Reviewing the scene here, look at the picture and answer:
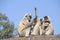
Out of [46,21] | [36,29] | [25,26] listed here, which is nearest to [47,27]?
[46,21]

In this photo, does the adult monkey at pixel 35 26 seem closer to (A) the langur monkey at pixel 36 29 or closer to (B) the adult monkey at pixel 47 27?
(A) the langur monkey at pixel 36 29

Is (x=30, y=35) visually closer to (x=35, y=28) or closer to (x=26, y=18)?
(x=35, y=28)

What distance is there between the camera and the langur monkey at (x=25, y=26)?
50.9 ft

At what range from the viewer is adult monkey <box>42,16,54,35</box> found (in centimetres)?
1448

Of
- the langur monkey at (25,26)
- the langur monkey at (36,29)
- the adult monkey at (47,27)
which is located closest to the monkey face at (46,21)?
the adult monkey at (47,27)

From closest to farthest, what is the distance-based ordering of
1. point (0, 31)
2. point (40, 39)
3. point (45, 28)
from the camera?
1. point (40, 39)
2. point (45, 28)
3. point (0, 31)

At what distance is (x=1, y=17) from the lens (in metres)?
31.3

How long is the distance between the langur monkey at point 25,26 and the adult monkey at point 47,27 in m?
1.07

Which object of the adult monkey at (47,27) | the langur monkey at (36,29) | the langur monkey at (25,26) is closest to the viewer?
the adult monkey at (47,27)

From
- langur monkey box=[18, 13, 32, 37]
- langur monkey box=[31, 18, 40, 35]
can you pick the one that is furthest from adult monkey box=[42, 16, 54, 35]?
langur monkey box=[18, 13, 32, 37]

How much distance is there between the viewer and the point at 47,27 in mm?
14695

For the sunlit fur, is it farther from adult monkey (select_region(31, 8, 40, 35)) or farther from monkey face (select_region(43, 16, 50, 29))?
monkey face (select_region(43, 16, 50, 29))

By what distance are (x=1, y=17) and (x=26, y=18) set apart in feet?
50.3

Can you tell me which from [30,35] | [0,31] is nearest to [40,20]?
[30,35]
